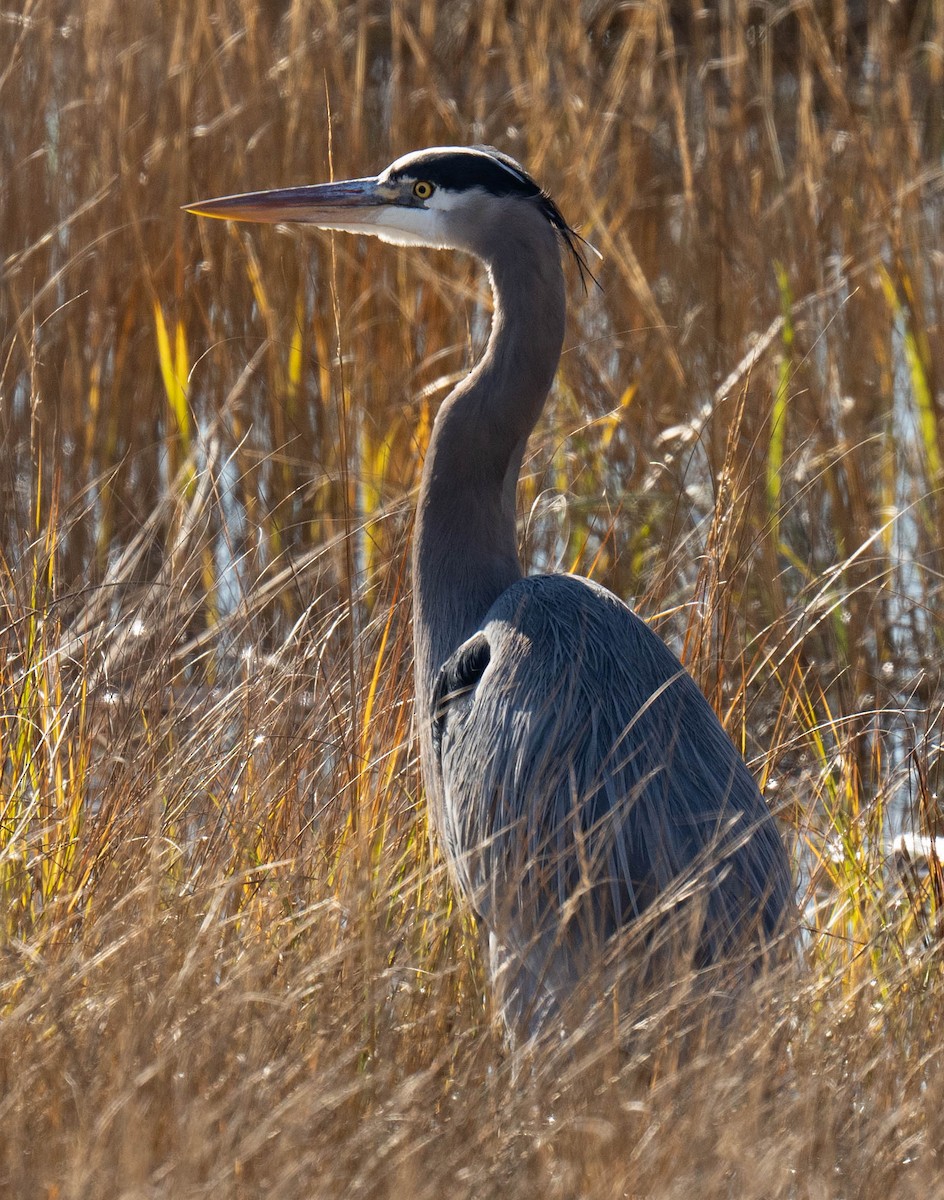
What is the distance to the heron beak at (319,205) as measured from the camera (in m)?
3.12

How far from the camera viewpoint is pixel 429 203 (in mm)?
3064

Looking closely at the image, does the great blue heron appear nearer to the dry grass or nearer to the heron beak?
the heron beak

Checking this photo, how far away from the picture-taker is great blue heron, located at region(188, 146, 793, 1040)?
7.65 feet

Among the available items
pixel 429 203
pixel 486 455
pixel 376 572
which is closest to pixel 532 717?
pixel 486 455

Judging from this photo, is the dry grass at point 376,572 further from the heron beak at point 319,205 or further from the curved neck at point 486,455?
the heron beak at point 319,205

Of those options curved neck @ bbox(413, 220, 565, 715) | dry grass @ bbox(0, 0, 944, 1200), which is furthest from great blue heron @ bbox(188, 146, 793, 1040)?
dry grass @ bbox(0, 0, 944, 1200)

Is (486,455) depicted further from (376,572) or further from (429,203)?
(376,572)

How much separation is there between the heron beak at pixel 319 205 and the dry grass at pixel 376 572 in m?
0.30

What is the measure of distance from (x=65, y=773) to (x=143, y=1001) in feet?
3.27

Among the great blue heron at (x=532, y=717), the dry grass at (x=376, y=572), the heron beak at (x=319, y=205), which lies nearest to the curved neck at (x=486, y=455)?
the great blue heron at (x=532, y=717)

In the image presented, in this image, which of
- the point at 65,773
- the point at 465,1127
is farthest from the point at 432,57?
the point at 465,1127

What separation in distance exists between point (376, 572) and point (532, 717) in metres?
1.38

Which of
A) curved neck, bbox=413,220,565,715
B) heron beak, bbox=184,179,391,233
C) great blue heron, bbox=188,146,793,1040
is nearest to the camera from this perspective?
great blue heron, bbox=188,146,793,1040

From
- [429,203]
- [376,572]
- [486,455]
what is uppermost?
[429,203]
